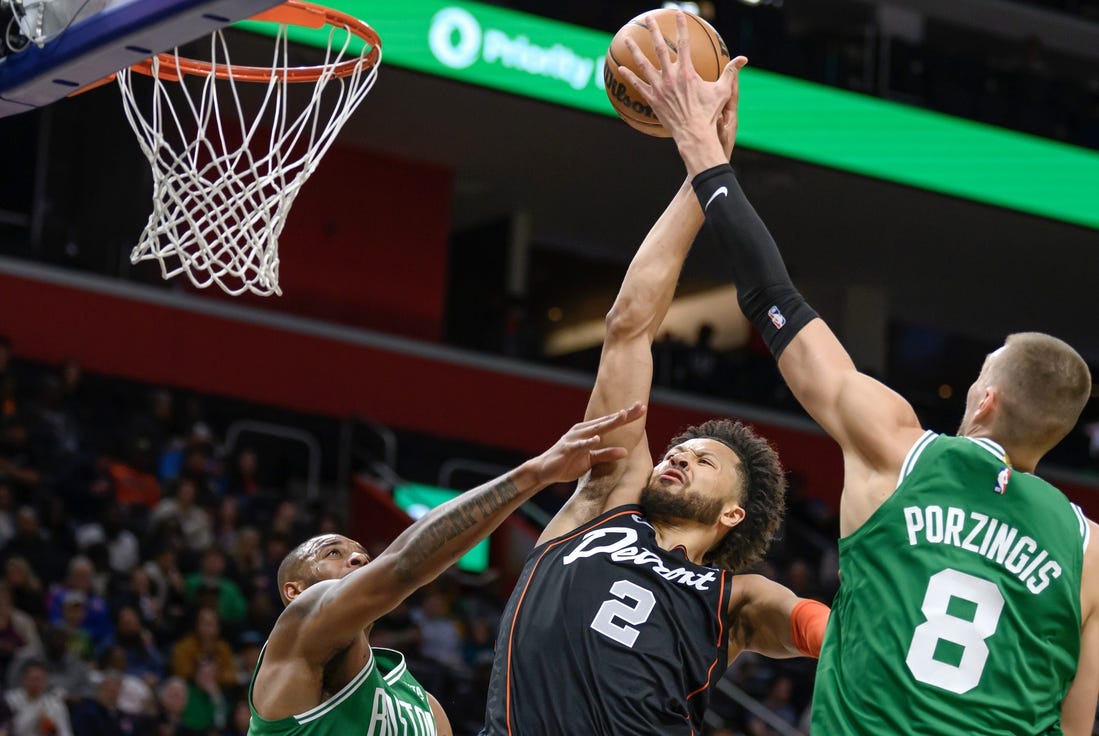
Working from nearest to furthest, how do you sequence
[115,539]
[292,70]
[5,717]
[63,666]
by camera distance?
1. [292,70]
2. [5,717]
3. [63,666]
4. [115,539]

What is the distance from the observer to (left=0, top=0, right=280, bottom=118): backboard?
161 inches

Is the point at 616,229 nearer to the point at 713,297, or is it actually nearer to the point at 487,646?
the point at 713,297

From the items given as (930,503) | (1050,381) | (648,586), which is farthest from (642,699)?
(1050,381)

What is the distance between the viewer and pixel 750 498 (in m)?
4.41

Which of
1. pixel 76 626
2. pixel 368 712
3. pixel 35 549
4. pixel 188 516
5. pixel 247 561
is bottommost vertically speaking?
pixel 76 626

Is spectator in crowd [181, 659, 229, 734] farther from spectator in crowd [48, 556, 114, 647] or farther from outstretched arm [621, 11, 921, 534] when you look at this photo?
outstretched arm [621, 11, 921, 534]

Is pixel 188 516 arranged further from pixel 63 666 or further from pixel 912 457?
pixel 912 457

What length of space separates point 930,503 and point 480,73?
1042cm

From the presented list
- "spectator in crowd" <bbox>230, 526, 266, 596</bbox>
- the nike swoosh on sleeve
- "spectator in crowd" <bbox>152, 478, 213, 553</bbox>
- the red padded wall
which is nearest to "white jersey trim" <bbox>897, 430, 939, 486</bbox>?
the nike swoosh on sleeve

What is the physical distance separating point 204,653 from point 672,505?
619 cm

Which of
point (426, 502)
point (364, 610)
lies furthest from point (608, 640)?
point (426, 502)

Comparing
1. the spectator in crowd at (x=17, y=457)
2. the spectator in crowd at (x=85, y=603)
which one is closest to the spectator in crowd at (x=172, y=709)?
the spectator in crowd at (x=85, y=603)

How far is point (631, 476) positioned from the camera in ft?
13.8

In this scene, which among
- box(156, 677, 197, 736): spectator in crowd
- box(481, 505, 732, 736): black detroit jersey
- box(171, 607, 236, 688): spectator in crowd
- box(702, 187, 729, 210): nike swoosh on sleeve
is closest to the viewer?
box(702, 187, 729, 210): nike swoosh on sleeve
